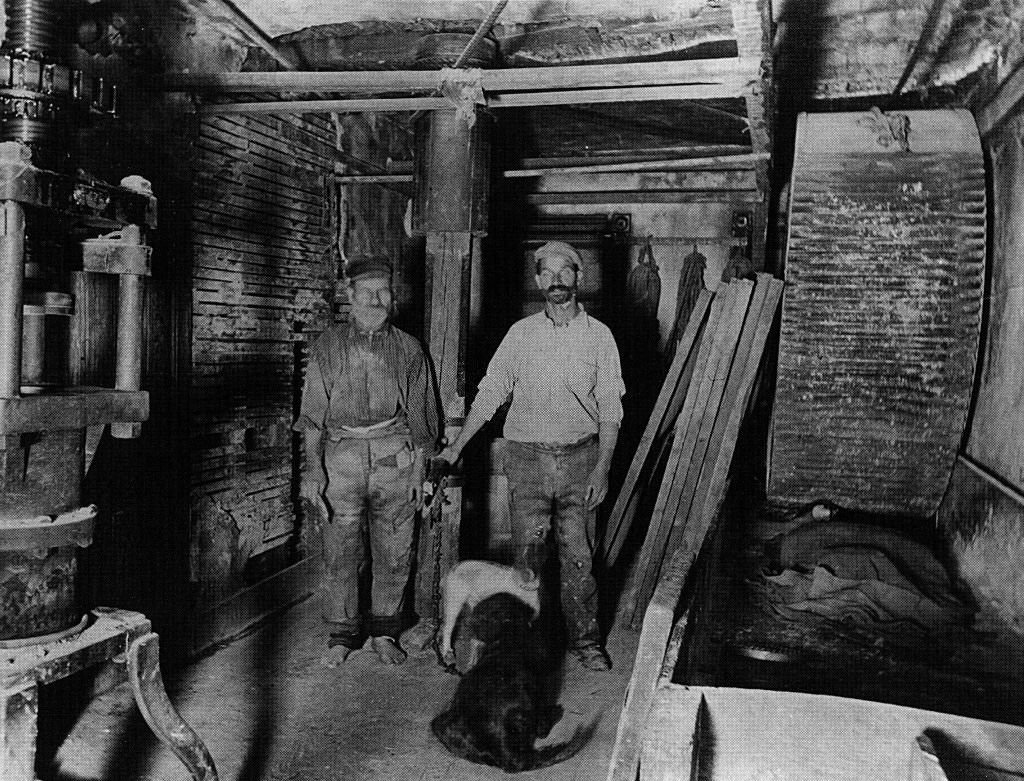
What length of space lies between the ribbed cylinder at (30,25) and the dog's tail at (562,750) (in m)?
2.84

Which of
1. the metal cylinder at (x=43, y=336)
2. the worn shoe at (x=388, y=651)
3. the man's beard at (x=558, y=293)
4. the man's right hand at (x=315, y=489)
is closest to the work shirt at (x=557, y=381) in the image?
the man's beard at (x=558, y=293)

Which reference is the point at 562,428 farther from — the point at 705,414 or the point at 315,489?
the point at 315,489

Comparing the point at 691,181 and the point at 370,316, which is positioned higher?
the point at 691,181

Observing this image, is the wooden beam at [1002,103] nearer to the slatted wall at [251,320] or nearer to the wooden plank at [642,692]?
the wooden plank at [642,692]

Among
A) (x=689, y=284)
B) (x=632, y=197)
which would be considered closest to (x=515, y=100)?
(x=632, y=197)

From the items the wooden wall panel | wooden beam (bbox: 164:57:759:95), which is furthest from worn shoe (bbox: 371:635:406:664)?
the wooden wall panel

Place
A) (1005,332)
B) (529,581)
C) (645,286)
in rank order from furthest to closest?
(645,286) < (1005,332) < (529,581)

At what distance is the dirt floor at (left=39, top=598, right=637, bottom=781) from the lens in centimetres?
310

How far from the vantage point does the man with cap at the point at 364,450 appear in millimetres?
4133

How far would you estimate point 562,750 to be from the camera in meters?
3.27

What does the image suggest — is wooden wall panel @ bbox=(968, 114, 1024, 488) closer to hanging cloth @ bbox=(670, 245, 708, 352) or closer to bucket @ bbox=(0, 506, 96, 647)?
hanging cloth @ bbox=(670, 245, 708, 352)

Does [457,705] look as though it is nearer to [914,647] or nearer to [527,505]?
[527,505]

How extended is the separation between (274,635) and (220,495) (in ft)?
2.86

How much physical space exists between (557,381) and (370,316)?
992 millimetres
